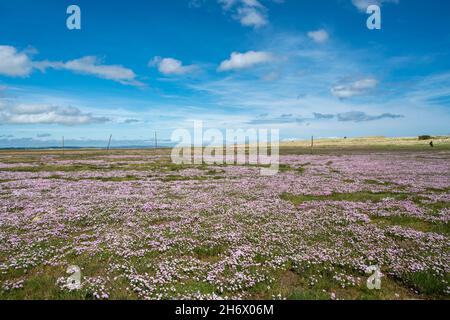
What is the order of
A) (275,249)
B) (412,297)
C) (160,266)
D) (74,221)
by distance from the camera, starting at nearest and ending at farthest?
(412,297) → (160,266) → (275,249) → (74,221)

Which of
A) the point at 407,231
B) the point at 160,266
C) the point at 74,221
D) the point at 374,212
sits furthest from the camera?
the point at 374,212

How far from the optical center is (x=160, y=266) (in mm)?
9102

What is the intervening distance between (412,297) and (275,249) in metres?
4.58
